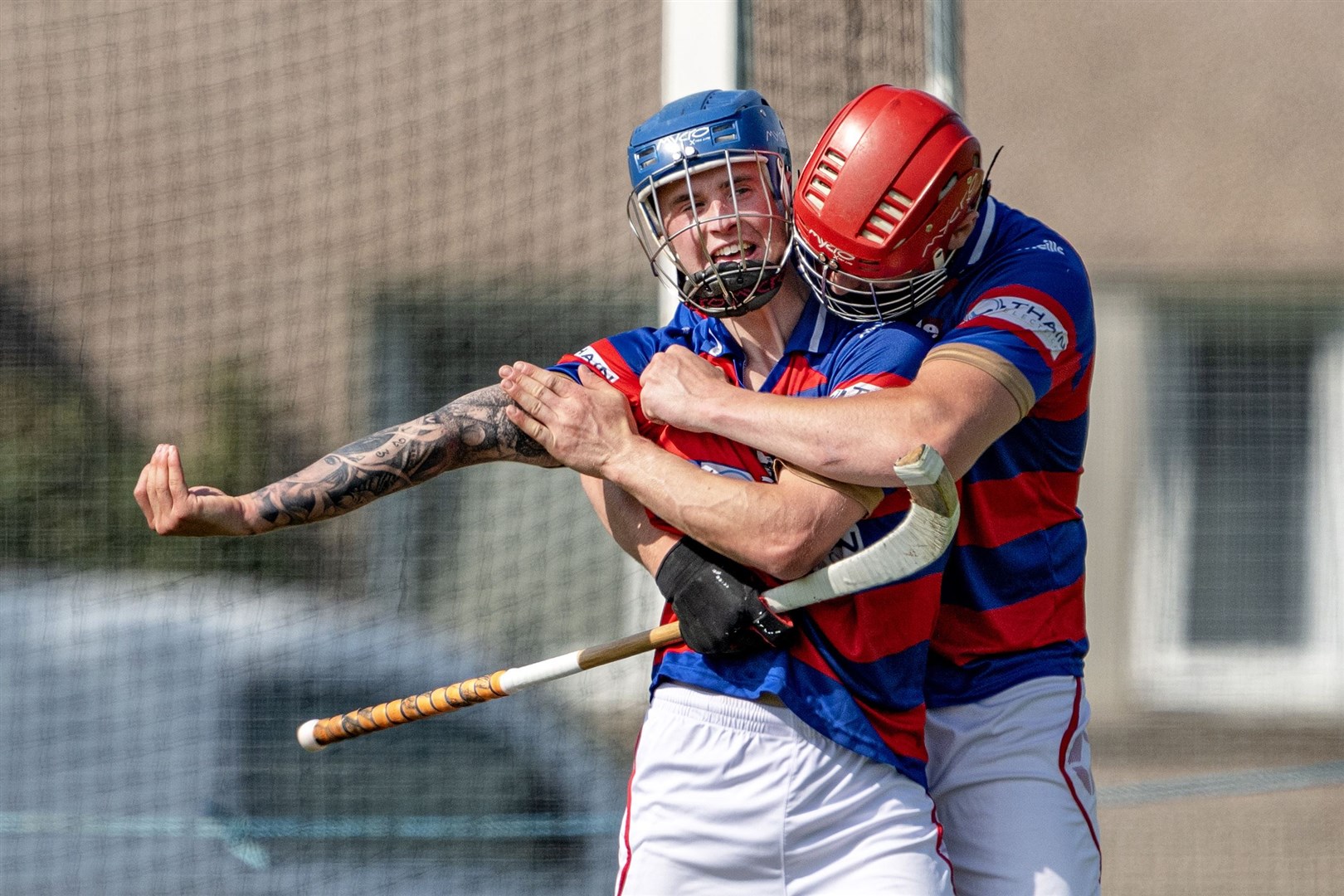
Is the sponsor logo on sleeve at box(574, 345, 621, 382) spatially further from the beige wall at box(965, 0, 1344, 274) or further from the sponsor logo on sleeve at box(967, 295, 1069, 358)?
the beige wall at box(965, 0, 1344, 274)

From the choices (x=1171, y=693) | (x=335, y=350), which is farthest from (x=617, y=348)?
(x=1171, y=693)

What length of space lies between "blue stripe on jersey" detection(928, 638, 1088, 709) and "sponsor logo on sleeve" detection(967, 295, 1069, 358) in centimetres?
49

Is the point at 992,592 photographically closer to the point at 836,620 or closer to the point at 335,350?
the point at 836,620

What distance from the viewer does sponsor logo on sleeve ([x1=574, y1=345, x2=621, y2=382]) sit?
2.24 metres

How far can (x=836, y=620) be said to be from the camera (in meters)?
2.04

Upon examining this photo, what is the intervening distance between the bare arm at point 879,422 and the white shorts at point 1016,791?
1.47ft

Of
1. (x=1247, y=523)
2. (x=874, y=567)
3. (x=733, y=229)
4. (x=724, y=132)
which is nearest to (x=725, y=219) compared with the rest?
(x=733, y=229)

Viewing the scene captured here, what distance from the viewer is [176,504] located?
2152 mm

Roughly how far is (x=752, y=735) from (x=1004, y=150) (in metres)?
3.21

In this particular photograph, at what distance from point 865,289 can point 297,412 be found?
260 cm

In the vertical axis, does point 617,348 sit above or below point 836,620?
above

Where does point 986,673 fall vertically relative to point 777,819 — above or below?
above

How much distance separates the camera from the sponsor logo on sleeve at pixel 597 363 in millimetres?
2244

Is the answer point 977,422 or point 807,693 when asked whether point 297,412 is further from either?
point 977,422
